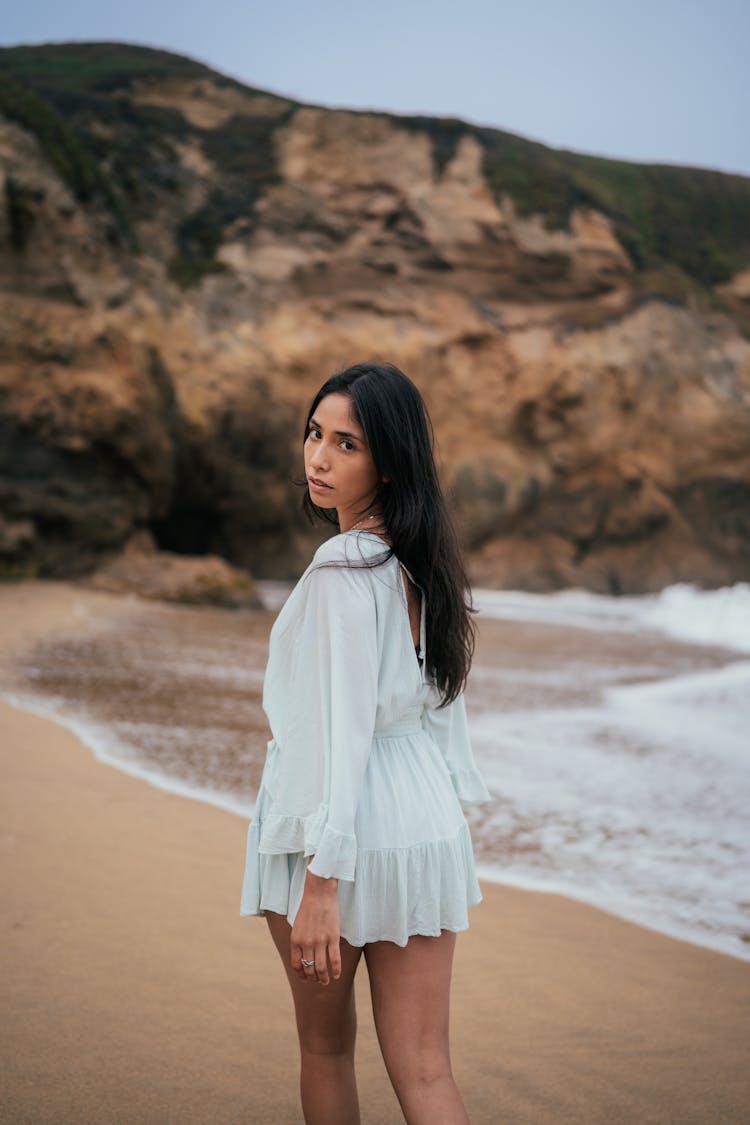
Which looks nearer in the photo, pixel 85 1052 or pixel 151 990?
pixel 85 1052

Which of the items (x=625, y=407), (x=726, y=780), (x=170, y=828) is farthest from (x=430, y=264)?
(x=170, y=828)

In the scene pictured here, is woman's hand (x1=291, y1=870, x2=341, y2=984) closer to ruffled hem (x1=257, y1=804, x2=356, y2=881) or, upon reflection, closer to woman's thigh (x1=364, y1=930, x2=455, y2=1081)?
ruffled hem (x1=257, y1=804, x2=356, y2=881)

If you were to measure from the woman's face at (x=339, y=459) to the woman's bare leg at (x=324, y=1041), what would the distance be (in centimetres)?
72

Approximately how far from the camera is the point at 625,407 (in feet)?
62.4

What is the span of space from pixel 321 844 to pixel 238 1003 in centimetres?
116

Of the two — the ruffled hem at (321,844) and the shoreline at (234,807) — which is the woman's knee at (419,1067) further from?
the shoreline at (234,807)

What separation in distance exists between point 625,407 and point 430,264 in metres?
4.57

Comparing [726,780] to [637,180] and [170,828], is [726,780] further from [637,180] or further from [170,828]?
[637,180]

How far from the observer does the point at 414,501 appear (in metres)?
1.74

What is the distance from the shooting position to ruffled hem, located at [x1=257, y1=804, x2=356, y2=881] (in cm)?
148

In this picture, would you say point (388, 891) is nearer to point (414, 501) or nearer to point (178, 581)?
point (414, 501)

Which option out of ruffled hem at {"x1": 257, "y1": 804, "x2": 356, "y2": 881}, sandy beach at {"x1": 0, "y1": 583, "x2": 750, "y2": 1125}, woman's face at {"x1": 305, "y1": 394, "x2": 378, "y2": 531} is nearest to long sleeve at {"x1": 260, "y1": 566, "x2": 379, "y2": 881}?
ruffled hem at {"x1": 257, "y1": 804, "x2": 356, "y2": 881}

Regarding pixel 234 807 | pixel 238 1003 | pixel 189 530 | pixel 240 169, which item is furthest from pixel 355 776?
pixel 240 169

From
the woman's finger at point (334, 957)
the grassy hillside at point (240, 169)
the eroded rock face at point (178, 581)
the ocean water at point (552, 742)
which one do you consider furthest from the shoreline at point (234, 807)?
the grassy hillside at point (240, 169)
